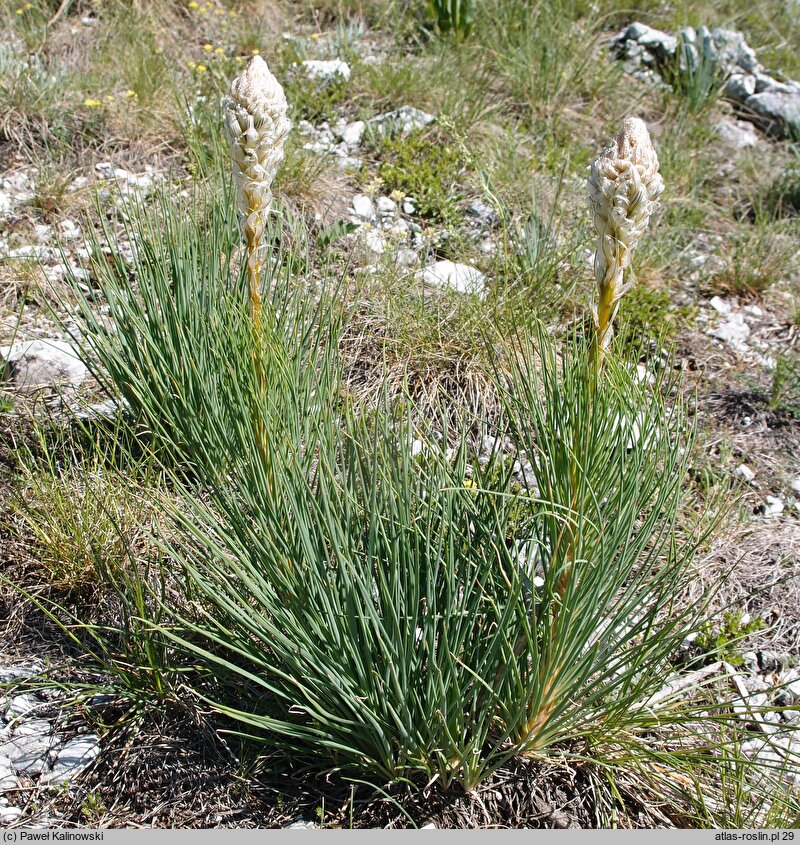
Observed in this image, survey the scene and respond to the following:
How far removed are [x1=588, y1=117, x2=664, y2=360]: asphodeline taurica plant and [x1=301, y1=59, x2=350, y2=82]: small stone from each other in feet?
11.7

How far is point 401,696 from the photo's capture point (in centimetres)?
183

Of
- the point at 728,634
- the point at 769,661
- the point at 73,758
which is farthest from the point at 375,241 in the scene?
the point at 73,758

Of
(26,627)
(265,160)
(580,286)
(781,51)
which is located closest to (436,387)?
(580,286)

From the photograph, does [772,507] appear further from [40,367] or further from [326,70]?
[326,70]

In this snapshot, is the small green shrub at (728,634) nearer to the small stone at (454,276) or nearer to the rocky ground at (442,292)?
the rocky ground at (442,292)

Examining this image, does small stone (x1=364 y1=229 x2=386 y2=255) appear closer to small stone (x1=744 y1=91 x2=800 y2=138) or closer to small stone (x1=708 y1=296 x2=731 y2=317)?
small stone (x1=708 y1=296 x2=731 y2=317)

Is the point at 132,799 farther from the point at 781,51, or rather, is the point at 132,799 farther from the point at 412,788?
the point at 781,51

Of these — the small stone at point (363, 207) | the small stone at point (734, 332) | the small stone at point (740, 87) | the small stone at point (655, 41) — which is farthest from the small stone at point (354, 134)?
the small stone at point (740, 87)

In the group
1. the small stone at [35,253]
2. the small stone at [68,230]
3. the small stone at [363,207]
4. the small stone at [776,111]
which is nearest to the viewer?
the small stone at [35,253]

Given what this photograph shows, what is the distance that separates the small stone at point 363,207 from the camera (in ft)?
13.6

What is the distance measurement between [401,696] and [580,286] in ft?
8.13

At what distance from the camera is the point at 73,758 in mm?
2188

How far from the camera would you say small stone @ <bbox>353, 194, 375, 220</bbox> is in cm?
416

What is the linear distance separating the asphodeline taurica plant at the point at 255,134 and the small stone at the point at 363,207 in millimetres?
2118
